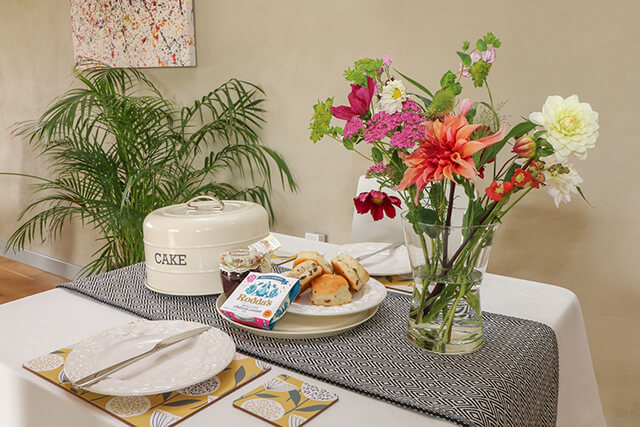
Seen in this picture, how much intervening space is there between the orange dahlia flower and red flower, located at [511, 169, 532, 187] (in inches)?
2.4

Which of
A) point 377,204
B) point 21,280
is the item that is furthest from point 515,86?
point 21,280

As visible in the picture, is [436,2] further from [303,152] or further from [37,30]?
[37,30]

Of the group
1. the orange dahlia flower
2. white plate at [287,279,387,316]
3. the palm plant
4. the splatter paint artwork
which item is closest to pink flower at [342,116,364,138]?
the orange dahlia flower

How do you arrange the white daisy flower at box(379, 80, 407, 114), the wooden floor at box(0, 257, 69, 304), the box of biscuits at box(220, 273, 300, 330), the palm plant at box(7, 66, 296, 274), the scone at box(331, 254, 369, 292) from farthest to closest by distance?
the wooden floor at box(0, 257, 69, 304) → the palm plant at box(7, 66, 296, 274) → the scone at box(331, 254, 369, 292) → the box of biscuits at box(220, 273, 300, 330) → the white daisy flower at box(379, 80, 407, 114)

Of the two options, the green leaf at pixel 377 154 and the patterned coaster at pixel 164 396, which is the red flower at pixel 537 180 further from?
the patterned coaster at pixel 164 396

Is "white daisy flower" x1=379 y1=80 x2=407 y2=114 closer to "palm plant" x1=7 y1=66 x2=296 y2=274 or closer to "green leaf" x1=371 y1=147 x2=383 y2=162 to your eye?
"green leaf" x1=371 y1=147 x2=383 y2=162

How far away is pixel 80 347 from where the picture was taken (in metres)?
0.87

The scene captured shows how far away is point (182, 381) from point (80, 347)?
0.72 ft

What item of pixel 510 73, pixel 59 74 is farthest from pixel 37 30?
pixel 510 73

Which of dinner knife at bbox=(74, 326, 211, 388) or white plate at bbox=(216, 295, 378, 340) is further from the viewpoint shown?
white plate at bbox=(216, 295, 378, 340)

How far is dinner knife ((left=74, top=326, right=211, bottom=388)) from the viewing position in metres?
0.76

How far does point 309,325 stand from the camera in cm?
97

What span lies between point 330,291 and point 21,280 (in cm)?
359

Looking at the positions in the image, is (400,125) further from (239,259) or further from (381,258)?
(381,258)
